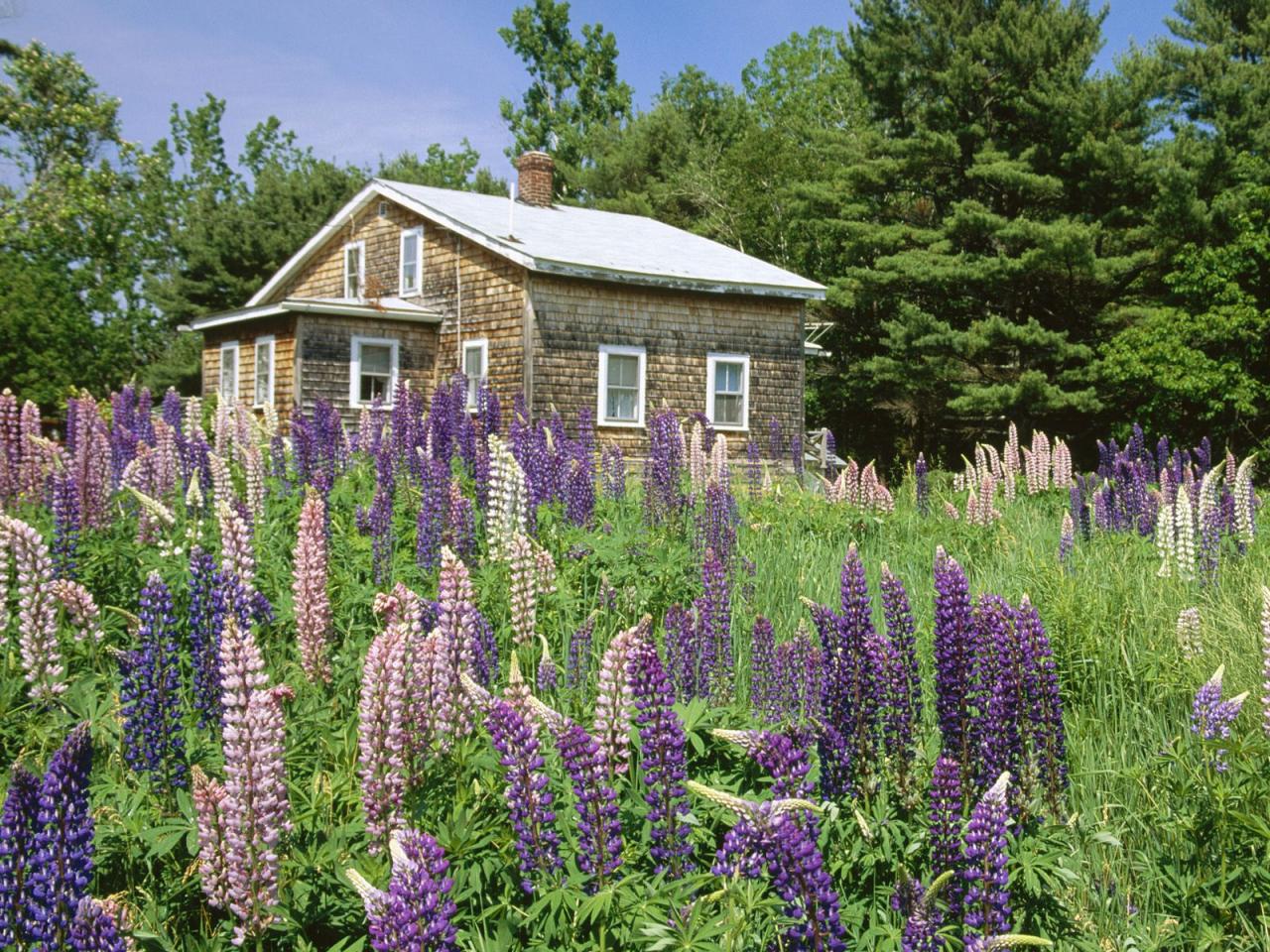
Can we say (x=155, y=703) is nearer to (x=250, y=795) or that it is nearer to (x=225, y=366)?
(x=250, y=795)

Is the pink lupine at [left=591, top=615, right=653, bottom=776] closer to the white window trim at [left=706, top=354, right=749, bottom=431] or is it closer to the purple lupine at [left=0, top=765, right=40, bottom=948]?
the purple lupine at [left=0, top=765, right=40, bottom=948]

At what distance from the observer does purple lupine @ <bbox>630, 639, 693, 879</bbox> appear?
2512 millimetres

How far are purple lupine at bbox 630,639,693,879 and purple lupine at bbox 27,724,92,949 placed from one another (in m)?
1.23

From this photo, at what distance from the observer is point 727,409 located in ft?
78.5

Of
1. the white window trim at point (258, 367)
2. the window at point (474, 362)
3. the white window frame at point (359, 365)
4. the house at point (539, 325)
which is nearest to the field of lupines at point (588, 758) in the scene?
the house at point (539, 325)

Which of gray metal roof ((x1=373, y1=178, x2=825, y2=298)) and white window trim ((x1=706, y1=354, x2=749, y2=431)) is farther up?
gray metal roof ((x1=373, y1=178, x2=825, y2=298))

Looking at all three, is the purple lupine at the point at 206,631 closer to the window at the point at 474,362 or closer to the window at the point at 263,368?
the window at the point at 474,362

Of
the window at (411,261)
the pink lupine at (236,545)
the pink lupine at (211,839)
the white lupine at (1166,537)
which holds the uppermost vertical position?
the window at (411,261)

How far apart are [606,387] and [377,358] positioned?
5.48m

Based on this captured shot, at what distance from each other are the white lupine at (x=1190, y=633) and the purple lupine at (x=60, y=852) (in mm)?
4708

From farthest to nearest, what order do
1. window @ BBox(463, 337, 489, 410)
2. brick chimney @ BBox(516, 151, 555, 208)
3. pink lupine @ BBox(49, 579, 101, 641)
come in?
brick chimney @ BBox(516, 151, 555, 208) → window @ BBox(463, 337, 489, 410) → pink lupine @ BBox(49, 579, 101, 641)

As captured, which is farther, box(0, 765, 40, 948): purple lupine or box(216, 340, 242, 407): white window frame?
box(216, 340, 242, 407): white window frame

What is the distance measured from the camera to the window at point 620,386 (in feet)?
72.5

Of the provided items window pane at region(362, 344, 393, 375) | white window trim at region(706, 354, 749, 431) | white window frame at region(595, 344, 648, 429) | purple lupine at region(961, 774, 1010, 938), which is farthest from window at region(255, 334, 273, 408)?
purple lupine at region(961, 774, 1010, 938)
